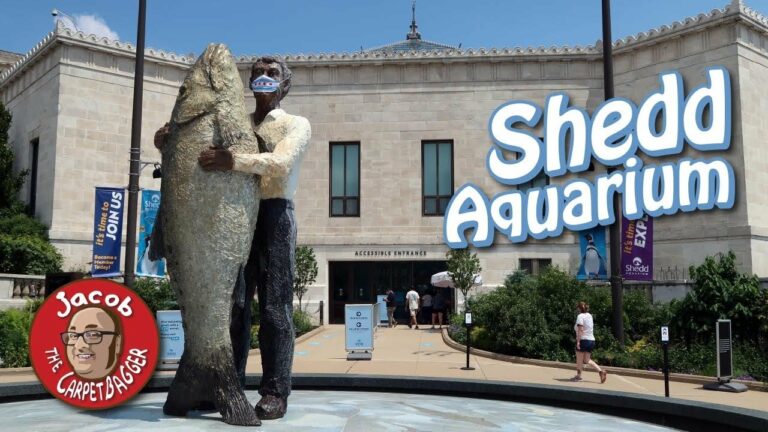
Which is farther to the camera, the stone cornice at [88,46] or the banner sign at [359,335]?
the stone cornice at [88,46]

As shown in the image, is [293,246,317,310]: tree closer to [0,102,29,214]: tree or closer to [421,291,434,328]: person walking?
[421,291,434,328]: person walking

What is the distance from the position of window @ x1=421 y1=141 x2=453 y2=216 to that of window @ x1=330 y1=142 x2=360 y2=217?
9.65ft

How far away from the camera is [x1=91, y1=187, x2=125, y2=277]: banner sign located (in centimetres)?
2056

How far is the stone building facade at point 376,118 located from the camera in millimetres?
26688

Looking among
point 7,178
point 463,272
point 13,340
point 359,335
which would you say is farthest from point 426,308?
point 7,178

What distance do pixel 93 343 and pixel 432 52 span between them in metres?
26.9

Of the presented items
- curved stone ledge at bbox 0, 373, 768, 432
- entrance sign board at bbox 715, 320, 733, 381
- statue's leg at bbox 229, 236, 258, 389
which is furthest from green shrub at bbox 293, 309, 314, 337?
statue's leg at bbox 229, 236, 258, 389

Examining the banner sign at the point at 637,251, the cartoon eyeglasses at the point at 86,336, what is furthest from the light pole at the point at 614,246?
the cartoon eyeglasses at the point at 86,336

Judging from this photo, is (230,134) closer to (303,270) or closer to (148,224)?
(148,224)

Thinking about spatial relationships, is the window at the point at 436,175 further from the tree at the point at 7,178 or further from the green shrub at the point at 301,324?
the tree at the point at 7,178

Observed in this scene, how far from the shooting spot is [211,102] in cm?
566

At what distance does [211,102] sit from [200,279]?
4.78ft

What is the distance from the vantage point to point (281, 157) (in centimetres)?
576

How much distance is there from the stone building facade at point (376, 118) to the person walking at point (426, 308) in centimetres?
155
